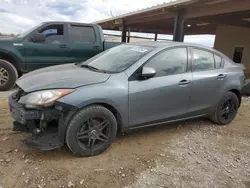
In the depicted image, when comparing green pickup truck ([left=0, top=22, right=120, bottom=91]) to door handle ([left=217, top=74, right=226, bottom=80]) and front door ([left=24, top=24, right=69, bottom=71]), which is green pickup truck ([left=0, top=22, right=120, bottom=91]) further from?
door handle ([left=217, top=74, right=226, bottom=80])

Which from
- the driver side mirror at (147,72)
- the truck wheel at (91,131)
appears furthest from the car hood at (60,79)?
the driver side mirror at (147,72)

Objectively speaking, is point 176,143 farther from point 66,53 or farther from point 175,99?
point 66,53

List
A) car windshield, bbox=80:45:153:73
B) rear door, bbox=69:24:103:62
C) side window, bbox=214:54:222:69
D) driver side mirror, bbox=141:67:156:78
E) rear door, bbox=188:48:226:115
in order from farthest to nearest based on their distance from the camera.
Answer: rear door, bbox=69:24:103:62 < side window, bbox=214:54:222:69 < rear door, bbox=188:48:226:115 < car windshield, bbox=80:45:153:73 < driver side mirror, bbox=141:67:156:78

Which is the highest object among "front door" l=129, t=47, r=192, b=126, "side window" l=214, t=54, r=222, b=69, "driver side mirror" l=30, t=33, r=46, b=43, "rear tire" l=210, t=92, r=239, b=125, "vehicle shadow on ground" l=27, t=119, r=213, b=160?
"driver side mirror" l=30, t=33, r=46, b=43

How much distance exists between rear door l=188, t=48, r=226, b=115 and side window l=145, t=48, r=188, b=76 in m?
0.23

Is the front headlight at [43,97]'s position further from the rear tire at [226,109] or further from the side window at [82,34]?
the side window at [82,34]

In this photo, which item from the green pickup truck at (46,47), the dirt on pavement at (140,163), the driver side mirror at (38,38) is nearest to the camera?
the dirt on pavement at (140,163)

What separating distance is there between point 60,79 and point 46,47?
3.89 metres

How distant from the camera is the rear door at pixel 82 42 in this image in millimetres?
6957

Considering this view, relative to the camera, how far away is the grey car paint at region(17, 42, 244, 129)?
10.2 feet

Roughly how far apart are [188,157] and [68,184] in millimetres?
1681

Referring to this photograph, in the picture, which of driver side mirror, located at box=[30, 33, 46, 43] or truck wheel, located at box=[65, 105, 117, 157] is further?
driver side mirror, located at box=[30, 33, 46, 43]

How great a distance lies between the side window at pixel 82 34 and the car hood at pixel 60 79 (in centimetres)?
356

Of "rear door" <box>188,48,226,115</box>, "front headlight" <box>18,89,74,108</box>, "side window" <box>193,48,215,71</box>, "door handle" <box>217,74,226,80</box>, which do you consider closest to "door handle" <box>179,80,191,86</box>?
"rear door" <box>188,48,226,115</box>
